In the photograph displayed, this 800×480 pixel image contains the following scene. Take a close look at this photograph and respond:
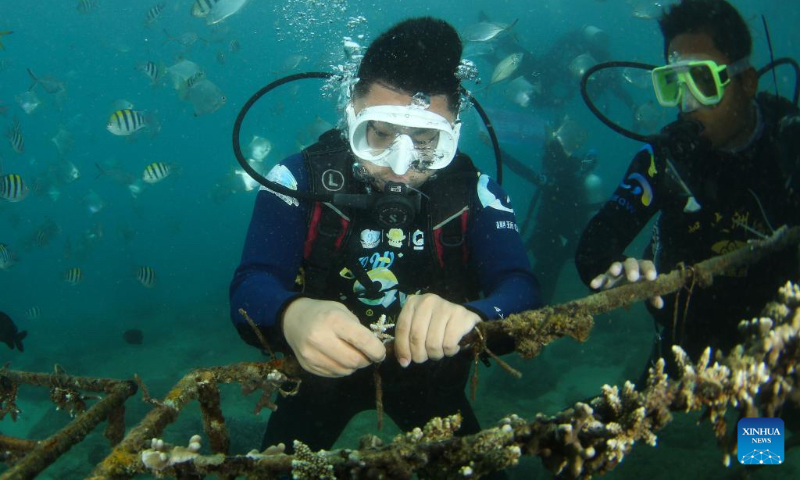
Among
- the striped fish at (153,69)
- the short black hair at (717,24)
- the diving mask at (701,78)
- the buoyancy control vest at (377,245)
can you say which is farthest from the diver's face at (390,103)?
the striped fish at (153,69)

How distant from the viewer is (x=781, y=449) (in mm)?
1659

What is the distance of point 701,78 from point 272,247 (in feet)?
9.44

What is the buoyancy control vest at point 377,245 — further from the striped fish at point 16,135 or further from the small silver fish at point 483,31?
the small silver fish at point 483,31

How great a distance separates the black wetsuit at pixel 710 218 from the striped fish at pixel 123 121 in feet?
28.0

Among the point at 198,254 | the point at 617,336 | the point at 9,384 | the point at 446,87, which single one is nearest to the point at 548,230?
the point at 617,336

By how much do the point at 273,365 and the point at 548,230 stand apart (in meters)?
8.95

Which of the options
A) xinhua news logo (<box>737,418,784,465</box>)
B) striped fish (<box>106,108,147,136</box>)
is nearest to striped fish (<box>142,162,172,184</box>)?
striped fish (<box>106,108,147,136</box>)

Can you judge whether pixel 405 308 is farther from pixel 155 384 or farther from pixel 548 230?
pixel 155 384

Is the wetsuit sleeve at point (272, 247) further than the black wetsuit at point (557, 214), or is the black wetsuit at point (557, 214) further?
the black wetsuit at point (557, 214)

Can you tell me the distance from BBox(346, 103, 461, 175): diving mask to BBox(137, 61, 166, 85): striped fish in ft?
32.7

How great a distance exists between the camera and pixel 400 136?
259cm

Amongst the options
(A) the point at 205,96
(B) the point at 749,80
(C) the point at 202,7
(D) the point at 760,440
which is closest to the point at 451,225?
(D) the point at 760,440

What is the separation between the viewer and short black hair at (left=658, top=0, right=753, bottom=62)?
295 centimetres

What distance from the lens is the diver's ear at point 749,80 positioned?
114 inches
